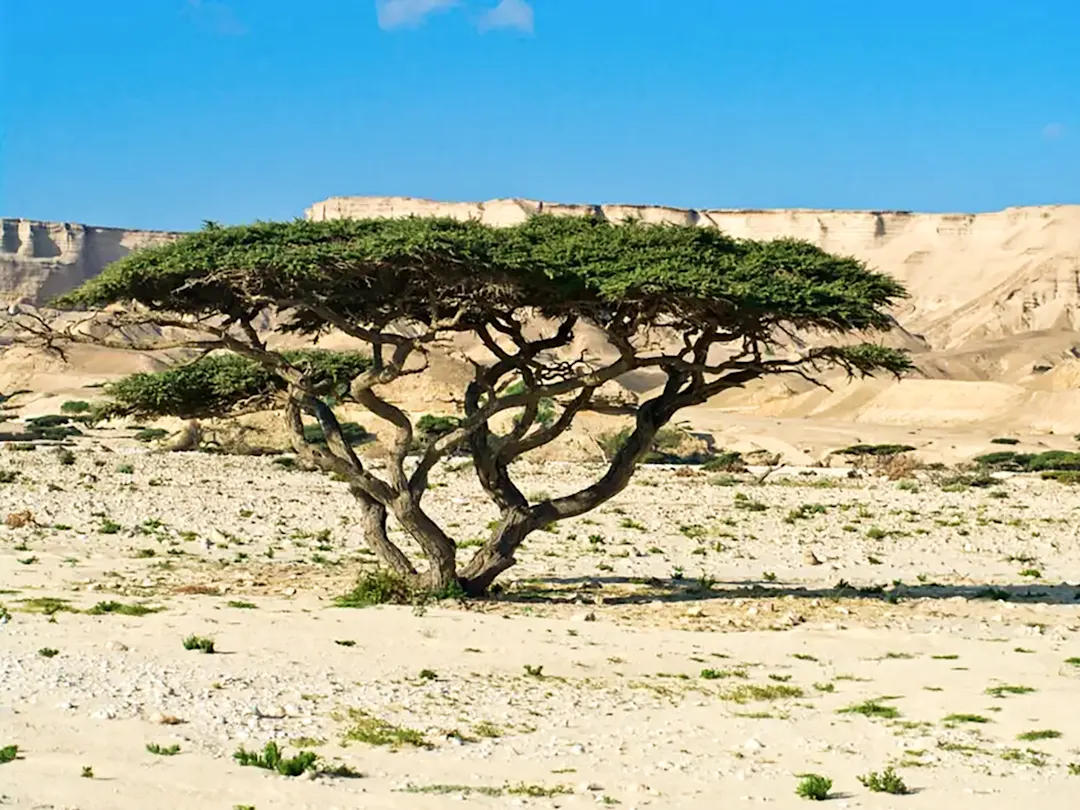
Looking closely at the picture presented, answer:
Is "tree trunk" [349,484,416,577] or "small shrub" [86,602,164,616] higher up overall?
"tree trunk" [349,484,416,577]

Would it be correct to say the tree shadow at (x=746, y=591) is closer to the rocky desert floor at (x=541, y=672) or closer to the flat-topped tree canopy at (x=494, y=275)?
the rocky desert floor at (x=541, y=672)

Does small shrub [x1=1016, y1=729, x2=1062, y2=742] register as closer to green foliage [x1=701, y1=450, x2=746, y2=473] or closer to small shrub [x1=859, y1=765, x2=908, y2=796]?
small shrub [x1=859, y1=765, x2=908, y2=796]

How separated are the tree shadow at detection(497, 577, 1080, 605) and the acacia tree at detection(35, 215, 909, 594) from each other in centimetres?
129

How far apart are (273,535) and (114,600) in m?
8.56

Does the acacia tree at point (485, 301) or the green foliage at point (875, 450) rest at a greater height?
the acacia tree at point (485, 301)

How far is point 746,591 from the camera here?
1900cm

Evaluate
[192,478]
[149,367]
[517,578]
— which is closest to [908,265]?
[149,367]

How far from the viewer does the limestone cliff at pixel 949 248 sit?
125 metres

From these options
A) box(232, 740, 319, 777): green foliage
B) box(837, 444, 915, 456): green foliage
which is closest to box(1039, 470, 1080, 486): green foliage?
box(837, 444, 915, 456): green foliage

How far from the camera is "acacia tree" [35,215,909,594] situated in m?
15.4

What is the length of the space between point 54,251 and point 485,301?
6653 inches

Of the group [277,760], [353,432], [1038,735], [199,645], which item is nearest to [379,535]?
[199,645]

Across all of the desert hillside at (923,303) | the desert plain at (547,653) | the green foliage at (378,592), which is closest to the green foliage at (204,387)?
the desert plain at (547,653)

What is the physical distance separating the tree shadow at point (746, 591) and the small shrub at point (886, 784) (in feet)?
27.4
